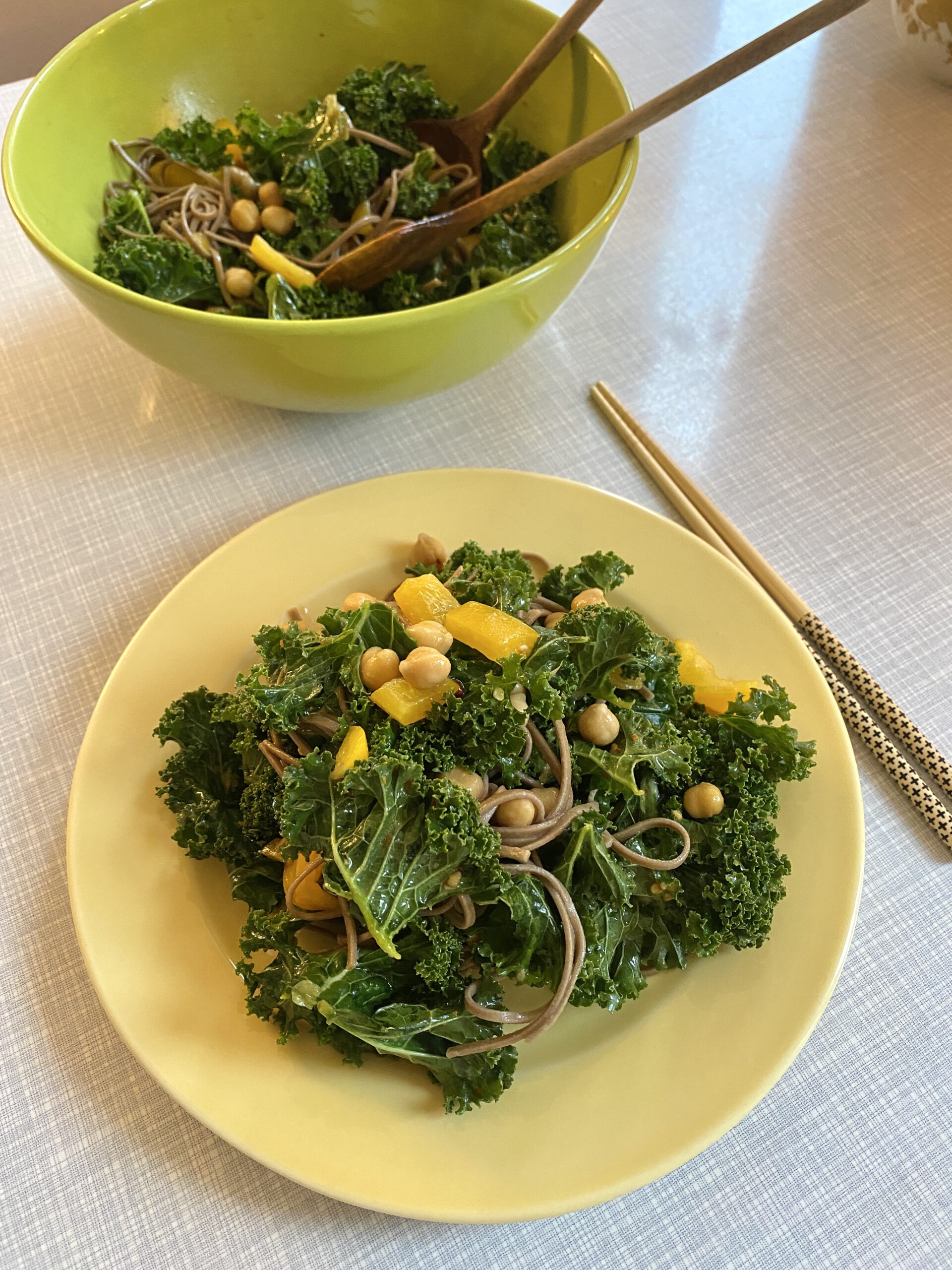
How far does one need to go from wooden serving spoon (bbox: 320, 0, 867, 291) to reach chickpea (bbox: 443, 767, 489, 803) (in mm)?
973

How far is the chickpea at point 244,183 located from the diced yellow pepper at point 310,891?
1358 mm

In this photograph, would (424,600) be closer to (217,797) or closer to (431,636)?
(431,636)

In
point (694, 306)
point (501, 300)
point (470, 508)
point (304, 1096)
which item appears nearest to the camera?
point (304, 1096)

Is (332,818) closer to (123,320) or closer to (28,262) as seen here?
(123,320)

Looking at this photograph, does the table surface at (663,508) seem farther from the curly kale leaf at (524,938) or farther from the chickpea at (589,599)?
the chickpea at (589,599)

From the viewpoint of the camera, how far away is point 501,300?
148cm

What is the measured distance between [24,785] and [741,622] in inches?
46.8

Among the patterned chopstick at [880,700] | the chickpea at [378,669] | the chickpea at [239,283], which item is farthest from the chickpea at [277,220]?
the patterned chopstick at [880,700]

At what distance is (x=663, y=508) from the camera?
183 cm

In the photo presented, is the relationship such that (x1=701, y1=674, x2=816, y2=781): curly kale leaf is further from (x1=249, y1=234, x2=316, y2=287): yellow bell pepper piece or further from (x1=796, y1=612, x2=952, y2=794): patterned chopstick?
(x1=249, y1=234, x2=316, y2=287): yellow bell pepper piece

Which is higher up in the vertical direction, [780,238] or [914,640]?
[780,238]

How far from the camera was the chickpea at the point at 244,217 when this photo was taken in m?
1.80

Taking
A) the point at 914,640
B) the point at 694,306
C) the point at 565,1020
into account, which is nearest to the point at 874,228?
the point at 694,306

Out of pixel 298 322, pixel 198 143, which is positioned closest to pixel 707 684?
pixel 298 322
